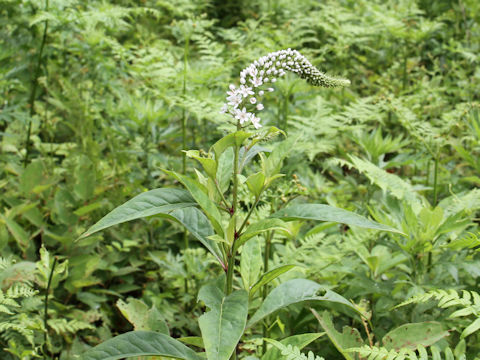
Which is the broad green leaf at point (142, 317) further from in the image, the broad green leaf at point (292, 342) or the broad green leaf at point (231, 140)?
the broad green leaf at point (231, 140)

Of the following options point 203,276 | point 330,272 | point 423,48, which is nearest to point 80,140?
point 203,276

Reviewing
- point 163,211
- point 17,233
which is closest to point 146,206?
point 163,211

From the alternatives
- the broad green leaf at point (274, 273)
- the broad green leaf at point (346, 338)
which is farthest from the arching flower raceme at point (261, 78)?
the broad green leaf at point (346, 338)

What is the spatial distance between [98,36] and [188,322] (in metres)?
2.20

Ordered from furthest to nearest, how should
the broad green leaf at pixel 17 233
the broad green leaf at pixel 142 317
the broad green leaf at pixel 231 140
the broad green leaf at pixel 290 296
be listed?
1. the broad green leaf at pixel 17 233
2. the broad green leaf at pixel 142 317
3. the broad green leaf at pixel 290 296
4. the broad green leaf at pixel 231 140

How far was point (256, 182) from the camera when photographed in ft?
5.31

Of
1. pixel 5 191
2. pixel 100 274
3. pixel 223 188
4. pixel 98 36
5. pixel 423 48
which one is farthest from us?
pixel 423 48

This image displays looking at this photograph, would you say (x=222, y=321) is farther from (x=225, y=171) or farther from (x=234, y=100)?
(x=234, y=100)

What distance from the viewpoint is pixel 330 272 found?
2564mm

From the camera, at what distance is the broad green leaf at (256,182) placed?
5.20ft

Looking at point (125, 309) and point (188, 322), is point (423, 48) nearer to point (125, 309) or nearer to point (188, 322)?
point (188, 322)

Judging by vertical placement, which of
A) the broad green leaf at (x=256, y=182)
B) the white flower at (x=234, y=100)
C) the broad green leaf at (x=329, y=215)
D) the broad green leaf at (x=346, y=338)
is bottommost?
the broad green leaf at (x=346, y=338)

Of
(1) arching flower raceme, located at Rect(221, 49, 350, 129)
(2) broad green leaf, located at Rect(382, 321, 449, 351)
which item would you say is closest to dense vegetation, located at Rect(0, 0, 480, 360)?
(2) broad green leaf, located at Rect(382, 321, 449, 351)

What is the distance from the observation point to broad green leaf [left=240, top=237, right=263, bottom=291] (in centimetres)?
191
